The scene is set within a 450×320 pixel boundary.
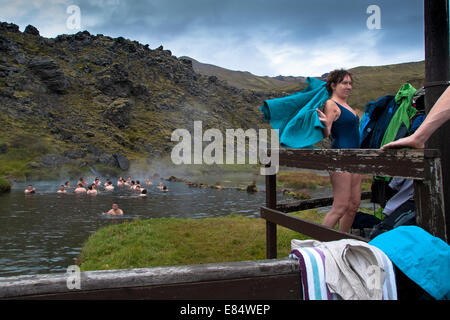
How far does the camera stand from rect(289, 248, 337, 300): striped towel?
2.03 metres

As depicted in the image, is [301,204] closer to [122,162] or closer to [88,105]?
[122,162]

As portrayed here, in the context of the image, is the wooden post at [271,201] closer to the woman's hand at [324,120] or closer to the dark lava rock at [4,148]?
the woman's hand at [324,120]

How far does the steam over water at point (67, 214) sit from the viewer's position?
510 inches

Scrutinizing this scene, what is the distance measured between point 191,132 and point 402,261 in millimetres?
103313

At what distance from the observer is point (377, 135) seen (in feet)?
18.6

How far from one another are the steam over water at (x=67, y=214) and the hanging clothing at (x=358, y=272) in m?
11.4

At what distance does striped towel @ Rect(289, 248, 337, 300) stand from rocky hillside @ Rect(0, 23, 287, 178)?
52359mm

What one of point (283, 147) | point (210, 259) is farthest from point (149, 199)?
point (283, 147)

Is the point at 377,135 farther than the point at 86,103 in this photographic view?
No

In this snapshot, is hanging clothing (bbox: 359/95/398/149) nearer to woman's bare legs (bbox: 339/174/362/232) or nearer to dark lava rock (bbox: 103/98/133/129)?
woman's bare legs (bbox: 339/174/362/232)

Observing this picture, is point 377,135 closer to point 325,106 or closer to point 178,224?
point 325,106

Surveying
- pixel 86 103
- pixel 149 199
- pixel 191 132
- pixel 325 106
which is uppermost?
pixel 86 103

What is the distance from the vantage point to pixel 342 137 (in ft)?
18.3

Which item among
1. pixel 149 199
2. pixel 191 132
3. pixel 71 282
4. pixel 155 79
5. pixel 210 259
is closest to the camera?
pixel 71 282
